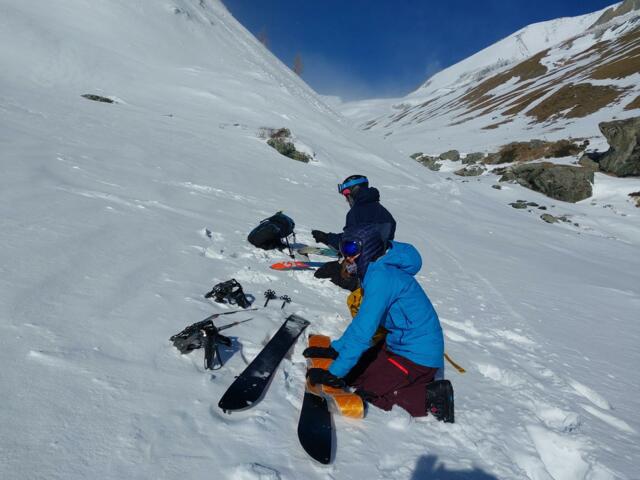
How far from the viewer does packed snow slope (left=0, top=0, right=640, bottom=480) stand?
91.8 inches

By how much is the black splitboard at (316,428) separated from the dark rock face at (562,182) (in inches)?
1105

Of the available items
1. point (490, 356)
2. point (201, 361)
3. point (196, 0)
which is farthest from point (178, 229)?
point (196, 0)

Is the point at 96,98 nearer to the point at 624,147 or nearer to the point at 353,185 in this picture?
the point at 353,185

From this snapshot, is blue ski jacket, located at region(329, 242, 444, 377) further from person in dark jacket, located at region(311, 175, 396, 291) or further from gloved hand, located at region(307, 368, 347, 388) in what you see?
person in dark jacket, located at region(311, 175, 396, 291)

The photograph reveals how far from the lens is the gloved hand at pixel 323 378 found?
3.10 meters

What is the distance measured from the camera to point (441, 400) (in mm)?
3215

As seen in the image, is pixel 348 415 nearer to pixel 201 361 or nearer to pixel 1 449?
pixel 201 361

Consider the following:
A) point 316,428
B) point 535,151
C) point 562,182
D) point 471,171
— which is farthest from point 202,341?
point 535,151

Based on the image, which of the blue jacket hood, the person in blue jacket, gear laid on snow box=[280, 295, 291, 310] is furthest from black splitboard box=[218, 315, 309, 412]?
the blue jacket hood

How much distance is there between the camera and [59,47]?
20891 mm

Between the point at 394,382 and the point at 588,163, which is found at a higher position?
the point at 588,163

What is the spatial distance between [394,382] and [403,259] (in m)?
1.09

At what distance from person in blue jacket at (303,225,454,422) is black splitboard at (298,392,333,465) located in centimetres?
20

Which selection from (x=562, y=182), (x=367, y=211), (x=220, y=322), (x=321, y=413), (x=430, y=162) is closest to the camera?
(x=321, y=413)
